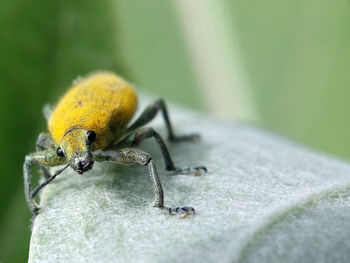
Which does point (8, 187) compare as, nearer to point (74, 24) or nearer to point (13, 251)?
point (13, 251)

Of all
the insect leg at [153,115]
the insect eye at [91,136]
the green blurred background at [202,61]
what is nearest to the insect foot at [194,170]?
the insect eye at [91,136]

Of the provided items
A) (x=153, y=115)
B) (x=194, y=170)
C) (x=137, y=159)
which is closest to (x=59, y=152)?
(x=137, y=159)

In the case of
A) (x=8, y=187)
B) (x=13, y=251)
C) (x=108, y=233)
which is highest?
(x=108, y=233)

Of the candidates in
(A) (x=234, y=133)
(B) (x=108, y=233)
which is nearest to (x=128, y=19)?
(A) (x=234, y=133)

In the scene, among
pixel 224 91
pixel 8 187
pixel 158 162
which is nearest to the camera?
pixel 158 162

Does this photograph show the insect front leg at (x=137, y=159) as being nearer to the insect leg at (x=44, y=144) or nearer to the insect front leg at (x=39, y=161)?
the insect front leg at (x=39, y=161)

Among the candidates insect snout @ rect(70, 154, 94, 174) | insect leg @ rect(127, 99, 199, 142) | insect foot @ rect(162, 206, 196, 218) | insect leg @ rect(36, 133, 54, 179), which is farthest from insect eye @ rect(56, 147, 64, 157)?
insect foot @ rect(162, 206, 196, 218)

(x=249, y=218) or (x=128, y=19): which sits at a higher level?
(x=128, y=19)

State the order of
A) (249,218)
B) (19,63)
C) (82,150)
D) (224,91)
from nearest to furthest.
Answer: (249,218)
(82,150)
(19,63)
(224,91)
